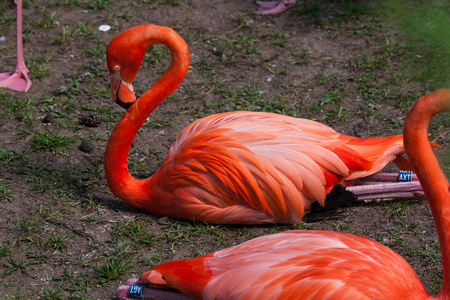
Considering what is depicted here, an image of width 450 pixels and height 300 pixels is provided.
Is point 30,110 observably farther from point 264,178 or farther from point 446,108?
point 446,108

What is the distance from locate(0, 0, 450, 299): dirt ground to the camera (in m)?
3.27

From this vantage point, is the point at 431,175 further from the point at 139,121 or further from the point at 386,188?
the point at 139,121

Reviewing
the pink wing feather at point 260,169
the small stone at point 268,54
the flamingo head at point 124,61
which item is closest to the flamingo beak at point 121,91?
A: the flamingo head at point 124,61

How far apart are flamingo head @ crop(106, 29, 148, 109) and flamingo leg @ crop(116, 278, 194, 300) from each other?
49.7 inches

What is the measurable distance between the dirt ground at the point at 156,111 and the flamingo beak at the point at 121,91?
0.66m

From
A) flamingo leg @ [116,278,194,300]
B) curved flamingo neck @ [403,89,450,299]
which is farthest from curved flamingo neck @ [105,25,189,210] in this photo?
curved flamingo neck @ [403,89,450,299]

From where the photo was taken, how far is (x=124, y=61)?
11.2 ft

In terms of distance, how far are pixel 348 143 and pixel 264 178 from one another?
0.64 meters

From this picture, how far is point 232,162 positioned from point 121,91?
0.93 metres

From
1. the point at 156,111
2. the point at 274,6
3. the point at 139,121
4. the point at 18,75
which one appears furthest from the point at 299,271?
the point at 274,6

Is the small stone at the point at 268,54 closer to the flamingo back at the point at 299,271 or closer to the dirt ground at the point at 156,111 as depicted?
the dirt ground at the point at 156,111

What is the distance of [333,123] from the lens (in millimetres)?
4410

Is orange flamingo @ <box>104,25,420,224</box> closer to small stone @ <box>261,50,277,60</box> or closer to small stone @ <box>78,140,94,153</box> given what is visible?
small stone @ <box>78,140,94,153</box>

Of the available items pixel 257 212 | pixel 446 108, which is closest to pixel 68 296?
pixel 257 212
